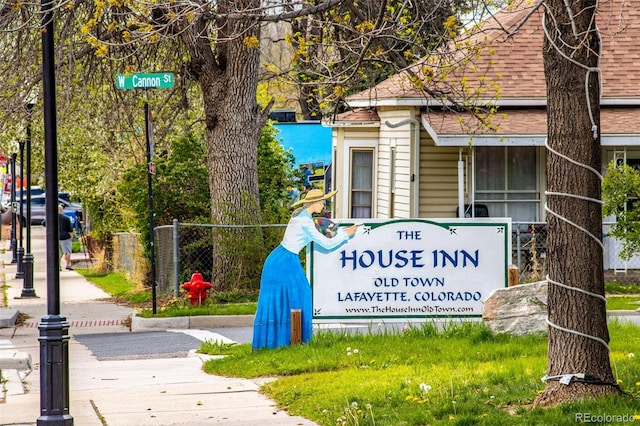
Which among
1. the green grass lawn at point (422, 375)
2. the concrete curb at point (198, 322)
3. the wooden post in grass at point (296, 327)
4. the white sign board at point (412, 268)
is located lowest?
the concrete curb at point (198, 322)

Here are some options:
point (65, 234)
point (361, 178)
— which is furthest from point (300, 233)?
point (65, 234)

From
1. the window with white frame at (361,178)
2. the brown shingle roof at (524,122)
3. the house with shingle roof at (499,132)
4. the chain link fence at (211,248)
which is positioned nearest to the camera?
the chain link fence at (211,248)

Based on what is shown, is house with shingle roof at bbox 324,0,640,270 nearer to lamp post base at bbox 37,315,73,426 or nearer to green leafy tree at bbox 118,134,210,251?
green leafy tree at bbox 118,134,210,251

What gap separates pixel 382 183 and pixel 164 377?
1367cm

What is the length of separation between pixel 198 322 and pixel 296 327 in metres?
5.28

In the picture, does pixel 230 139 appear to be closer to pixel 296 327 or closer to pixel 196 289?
pixel 196 289

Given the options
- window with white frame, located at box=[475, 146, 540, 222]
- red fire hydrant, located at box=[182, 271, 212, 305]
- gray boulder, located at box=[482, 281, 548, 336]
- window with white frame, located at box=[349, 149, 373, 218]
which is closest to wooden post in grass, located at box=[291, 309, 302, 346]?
gray boulder, located at box=[482, 281, 548, 336]

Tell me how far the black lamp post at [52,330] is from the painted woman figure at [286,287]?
4.06 meters

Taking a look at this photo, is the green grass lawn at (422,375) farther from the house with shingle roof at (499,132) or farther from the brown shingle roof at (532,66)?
the brown shingle roof at (532,66)

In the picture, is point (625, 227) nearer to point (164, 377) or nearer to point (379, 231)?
point (379, 231)

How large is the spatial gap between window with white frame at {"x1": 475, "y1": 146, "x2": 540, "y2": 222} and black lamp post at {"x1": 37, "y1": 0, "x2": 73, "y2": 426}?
47.7 feet
